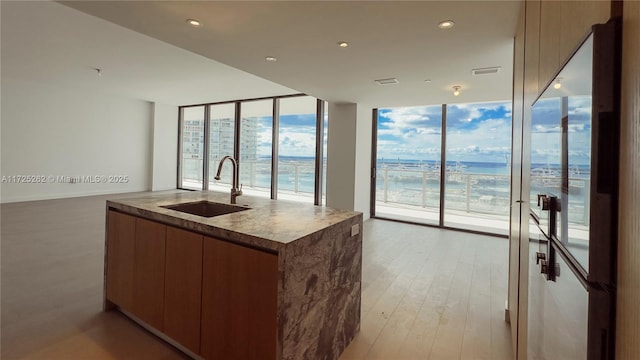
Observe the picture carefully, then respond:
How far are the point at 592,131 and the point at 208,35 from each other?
297cm

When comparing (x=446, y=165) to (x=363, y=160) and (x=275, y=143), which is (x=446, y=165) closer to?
(x=363, y=160)

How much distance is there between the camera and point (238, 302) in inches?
63.6

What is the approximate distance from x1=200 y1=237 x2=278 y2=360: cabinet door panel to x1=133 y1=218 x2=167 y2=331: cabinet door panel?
441mm

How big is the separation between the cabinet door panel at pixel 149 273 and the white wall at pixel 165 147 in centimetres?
804

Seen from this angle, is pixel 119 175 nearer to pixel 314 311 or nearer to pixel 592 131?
pixel 314 311

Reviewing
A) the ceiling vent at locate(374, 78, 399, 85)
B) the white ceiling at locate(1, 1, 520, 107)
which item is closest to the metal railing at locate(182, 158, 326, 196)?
the white ceiling at locate(1, 1, 520, 107)

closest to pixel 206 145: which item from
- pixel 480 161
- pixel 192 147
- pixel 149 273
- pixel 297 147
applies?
pixel 192 147

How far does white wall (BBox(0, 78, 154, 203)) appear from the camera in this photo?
6734 millimetres

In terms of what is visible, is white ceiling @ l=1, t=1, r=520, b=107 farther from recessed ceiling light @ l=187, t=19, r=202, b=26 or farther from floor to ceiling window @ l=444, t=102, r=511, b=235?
floor to ceiling window @ l=444, t=102, r=511, b=235

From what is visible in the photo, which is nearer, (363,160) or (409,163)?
(363,160)

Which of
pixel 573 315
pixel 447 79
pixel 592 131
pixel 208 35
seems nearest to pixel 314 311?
pixel 573 315

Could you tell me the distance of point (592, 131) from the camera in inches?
23.1

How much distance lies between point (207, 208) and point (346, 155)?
374cm

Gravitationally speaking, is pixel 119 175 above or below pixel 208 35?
below
